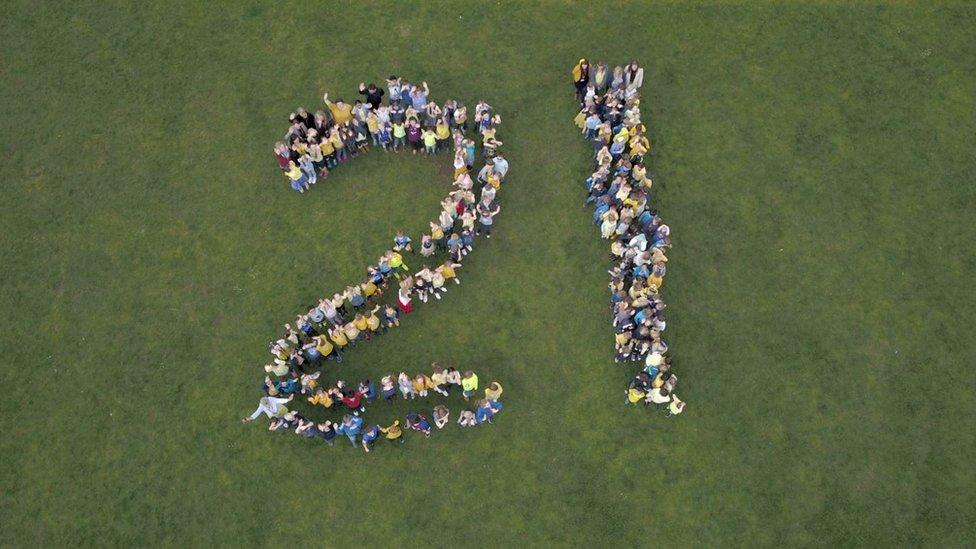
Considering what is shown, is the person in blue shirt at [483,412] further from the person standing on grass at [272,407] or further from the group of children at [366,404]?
the person standing on grass at [272,407]

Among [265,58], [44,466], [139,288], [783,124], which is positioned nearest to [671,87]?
[783,124]

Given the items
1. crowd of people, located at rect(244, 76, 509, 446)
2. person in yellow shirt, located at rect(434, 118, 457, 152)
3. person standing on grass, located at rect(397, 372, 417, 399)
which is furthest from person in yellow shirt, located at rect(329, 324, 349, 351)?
person in yellow shirt, located at rect(434, 118, 457, 152)

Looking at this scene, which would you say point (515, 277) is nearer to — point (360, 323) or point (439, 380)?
point (439, 380)

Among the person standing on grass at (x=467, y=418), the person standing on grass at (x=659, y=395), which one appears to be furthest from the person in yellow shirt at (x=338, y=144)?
the person standing on grass at (x=659, y=395)

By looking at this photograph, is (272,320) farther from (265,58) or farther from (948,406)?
(948,406)

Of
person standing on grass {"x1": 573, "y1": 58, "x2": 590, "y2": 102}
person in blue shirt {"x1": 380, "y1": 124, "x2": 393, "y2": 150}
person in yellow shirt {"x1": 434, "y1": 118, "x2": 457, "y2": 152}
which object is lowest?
person in yellow shirt {"x1": 434, "y1": 118, "x2": 457, "y2": 152}

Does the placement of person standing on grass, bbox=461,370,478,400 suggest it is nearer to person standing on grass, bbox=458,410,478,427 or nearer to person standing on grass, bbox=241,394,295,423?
person standing on grass, bbox=458,410,478,427

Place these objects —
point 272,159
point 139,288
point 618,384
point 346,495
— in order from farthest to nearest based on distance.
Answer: point 272,159, point 139,288, point 618,384, point 346,495
